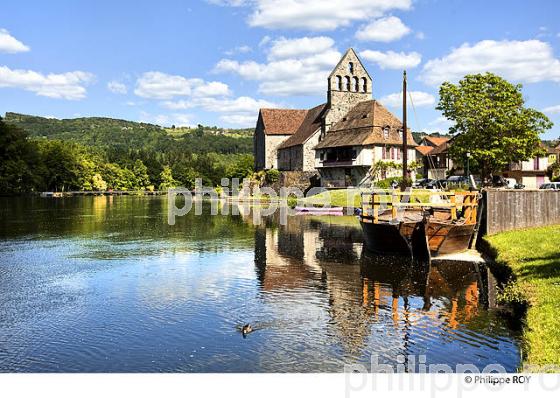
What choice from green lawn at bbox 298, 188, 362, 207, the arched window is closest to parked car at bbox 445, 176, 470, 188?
green lawn at bbox 298, 188, 362, 207

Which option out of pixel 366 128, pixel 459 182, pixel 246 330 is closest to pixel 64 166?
pixel 366 128

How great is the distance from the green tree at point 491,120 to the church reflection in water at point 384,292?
66.8ft

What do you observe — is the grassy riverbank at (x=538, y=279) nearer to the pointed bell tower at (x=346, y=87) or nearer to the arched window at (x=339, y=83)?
the pointed bell tower at (x=346, y=87)

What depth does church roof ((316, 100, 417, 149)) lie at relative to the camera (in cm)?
6719

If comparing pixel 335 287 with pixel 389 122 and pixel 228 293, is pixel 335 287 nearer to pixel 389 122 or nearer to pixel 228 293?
pixel 228 293

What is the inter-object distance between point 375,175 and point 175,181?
116m

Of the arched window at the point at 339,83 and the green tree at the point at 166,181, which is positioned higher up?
the arched window at the point at 339,83

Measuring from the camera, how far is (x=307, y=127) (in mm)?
84250

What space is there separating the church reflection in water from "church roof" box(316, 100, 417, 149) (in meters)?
37.4

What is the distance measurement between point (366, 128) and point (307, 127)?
17.0 meters

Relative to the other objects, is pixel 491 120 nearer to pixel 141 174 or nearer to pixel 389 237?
pixel 389 237

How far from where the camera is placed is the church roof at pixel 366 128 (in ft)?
220

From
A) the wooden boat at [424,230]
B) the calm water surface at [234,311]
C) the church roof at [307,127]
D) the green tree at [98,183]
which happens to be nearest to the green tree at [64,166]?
the green tree at [98,183]

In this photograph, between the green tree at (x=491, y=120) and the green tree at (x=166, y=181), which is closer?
the green tree at (x=491, y=120)
